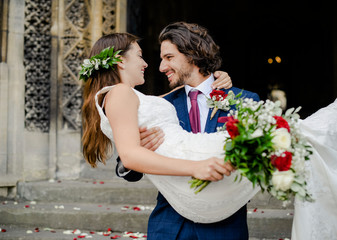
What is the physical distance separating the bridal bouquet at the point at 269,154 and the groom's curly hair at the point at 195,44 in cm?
105

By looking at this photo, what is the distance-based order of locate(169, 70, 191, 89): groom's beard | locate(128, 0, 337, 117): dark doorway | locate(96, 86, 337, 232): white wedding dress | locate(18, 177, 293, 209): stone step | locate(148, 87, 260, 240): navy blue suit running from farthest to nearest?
locate(128, 0, 337, 117): dark doorway → locate(18, 177, 293, 209): stone step → locate(169, 70, 191, 89): groom's beard → locate(148, 87, 260, 240): navy blue suit → locate(96, 86, 337, 232): white wedding dress

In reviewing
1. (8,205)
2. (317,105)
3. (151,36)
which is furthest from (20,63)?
(317,105)

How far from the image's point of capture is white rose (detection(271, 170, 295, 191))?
169 cm

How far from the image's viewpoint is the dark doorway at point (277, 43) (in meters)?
12.0

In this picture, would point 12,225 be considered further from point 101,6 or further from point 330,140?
point 330,140

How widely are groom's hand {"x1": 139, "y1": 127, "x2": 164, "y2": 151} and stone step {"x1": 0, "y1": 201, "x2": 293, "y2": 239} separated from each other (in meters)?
2.46

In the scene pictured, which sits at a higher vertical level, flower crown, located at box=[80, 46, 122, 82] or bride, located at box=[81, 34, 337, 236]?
flower crown, located at box=[80, 46, 122, 82]

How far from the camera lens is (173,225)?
224cm

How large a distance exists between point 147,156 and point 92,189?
354cm

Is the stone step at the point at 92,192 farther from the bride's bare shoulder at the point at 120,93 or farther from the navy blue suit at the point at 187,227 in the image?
the bride's bare shoulder at the point at 120,93

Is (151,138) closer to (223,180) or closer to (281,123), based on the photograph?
(223,180)

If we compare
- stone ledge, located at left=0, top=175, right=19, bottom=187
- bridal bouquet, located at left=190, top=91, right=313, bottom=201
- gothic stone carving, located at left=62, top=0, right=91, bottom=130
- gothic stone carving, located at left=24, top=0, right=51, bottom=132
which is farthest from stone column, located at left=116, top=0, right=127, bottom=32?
bridal bouquet, located at left=190, top=91, right=313, bottom=201

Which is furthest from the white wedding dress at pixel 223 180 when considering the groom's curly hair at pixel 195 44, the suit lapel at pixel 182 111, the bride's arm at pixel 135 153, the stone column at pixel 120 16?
the stone column at pixel 120 16

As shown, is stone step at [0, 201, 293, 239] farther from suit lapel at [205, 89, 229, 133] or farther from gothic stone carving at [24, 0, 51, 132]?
suit lapel at [205, 89, 229, 133]
